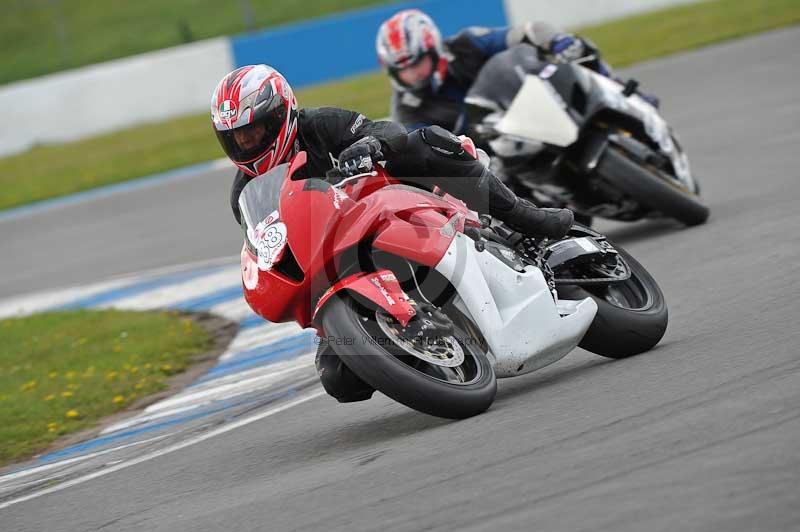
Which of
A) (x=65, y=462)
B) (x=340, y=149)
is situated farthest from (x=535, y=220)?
(x=65, y=462)

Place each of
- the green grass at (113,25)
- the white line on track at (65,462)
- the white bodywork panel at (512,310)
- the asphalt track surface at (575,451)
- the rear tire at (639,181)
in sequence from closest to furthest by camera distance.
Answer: the asphalt track surface at (575,451) → the white bodywork panel at (512,310) → the white line on track at (65,462) → the rear tire at (639,181) → the green grass at (113,25)

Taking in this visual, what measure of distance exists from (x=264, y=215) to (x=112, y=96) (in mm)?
17538

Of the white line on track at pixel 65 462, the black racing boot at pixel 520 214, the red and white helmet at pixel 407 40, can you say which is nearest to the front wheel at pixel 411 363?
the black racing boot at pixel 520 214

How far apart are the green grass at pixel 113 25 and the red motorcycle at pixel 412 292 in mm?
17973

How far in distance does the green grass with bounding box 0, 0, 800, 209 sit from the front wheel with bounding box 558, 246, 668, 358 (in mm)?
11921

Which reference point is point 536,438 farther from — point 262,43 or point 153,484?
point 262,43

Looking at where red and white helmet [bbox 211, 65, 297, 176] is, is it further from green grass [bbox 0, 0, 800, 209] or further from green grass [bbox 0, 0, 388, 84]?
green grass [bbox 0, 0, 388, 84]

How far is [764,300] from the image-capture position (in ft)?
20.4

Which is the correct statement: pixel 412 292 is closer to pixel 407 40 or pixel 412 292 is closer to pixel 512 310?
pixel 512 310

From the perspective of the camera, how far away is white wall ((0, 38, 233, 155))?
21.8m

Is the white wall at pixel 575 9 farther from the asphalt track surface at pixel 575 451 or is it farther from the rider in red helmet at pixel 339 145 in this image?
the rider in red helmet at pixel 339 145

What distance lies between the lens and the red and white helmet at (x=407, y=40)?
9.23 metres

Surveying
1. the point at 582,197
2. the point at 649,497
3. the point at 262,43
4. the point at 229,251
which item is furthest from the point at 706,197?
the point at 262,43

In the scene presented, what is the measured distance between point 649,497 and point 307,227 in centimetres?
187
